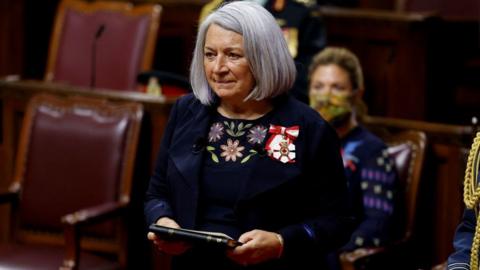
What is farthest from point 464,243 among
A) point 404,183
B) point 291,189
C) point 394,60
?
point 394,60

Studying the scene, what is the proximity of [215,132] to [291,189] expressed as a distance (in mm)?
216

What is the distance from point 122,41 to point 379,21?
46.5 inches

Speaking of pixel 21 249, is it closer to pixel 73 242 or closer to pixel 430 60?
pixel 73 242

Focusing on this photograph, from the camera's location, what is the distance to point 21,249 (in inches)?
126

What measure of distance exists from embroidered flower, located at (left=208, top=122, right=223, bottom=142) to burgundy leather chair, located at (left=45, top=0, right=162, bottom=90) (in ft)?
6.49

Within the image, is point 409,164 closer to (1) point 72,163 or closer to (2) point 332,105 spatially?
(2) point 332,105

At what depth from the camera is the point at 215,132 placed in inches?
83.5

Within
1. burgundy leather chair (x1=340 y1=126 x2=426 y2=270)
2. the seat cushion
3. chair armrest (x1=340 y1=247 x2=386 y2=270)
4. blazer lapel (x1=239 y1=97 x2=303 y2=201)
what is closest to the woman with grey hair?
blazer lapel (x1=239 y1=97 x2=303 y2=201)

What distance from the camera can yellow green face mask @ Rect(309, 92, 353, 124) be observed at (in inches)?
121

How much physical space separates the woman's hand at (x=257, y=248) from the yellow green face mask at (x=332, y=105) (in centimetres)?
109

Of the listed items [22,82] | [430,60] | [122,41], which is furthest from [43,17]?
[430,60]

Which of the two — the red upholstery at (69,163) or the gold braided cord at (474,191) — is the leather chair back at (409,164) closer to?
the red upholstery at (69,163)

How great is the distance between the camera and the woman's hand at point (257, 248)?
6.44 ft

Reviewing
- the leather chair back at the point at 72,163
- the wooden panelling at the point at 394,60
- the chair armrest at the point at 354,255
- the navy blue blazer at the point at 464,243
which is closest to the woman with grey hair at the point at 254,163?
the navy blue blazer at the point at 464,243
